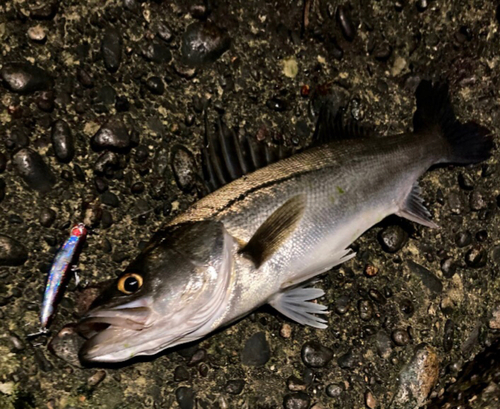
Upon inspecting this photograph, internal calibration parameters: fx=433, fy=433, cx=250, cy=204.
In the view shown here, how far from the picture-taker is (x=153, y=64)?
9.07 feet

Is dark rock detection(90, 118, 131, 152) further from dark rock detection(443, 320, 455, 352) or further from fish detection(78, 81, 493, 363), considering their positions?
dark rock detection(443, 320, 455, 352)

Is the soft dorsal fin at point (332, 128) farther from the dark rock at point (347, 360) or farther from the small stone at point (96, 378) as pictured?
the small stone at point (96, 378)

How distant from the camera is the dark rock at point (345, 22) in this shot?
3.09 m

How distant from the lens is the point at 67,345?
2.48 m

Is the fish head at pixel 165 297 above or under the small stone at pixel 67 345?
above

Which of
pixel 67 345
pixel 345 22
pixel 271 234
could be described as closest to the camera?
pixel 271 234

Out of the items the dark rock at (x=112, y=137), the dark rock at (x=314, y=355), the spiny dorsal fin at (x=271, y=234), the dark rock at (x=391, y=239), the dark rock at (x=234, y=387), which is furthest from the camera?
the dark rock at (x=391, y=239)

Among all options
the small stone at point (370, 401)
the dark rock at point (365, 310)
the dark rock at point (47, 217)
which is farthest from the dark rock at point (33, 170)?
the small stone at point (370, 401)

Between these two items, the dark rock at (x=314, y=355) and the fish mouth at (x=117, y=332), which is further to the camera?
the dark rock at (x=314, y=355)

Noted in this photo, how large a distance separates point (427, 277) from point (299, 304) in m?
1.09

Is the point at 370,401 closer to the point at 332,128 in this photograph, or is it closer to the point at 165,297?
the point at 165,297

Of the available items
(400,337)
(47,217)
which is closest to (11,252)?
(47,217)

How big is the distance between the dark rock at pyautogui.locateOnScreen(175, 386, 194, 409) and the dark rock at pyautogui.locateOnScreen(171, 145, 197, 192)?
124 centimetres

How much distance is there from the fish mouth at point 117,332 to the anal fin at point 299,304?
83 centimetres
